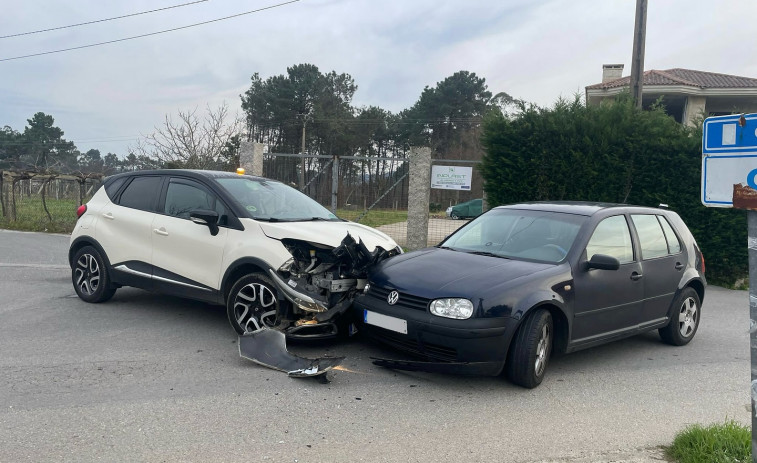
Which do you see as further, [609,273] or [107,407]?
[609,273]

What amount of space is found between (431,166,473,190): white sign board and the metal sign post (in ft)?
32.2

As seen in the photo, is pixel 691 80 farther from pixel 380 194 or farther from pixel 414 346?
pixel 414 346

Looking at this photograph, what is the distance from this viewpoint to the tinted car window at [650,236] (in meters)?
6.25

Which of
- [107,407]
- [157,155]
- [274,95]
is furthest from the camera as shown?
[274,95]

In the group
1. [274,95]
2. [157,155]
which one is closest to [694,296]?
[157,155]

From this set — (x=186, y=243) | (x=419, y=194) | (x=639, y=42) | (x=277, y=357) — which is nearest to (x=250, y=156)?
(x=419, y=194)

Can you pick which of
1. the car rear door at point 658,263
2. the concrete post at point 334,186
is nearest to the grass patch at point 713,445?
the car rear door at point 658,263

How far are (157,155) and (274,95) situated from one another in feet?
89.3

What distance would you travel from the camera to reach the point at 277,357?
17.3ft

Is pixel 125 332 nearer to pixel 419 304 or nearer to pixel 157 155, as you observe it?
pixel 419 304

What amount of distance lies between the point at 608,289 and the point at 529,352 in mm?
1259

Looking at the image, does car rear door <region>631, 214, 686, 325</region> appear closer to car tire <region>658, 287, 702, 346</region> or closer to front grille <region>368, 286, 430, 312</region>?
car tire <region>658, 287, 702, 346</region>

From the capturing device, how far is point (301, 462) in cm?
355

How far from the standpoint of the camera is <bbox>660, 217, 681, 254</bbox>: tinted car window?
6.64m
